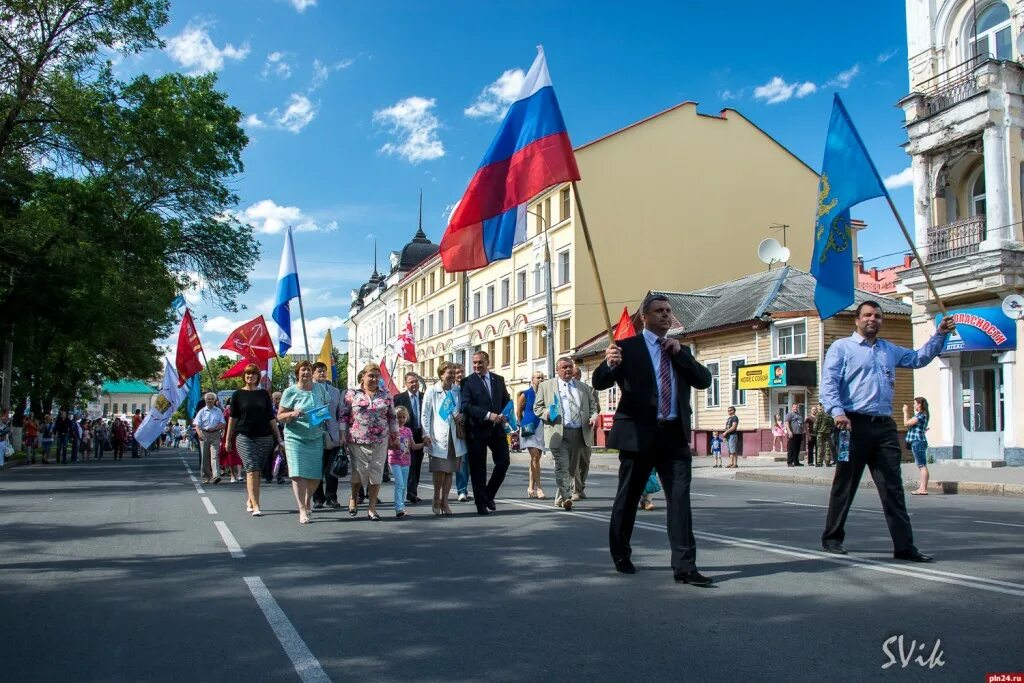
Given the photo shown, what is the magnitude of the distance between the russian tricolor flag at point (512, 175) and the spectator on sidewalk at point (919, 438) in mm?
8319

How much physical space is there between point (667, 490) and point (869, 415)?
1.91 m

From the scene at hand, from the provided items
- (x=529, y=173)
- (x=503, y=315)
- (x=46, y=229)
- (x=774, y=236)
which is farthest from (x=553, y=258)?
(x=529, y=173)

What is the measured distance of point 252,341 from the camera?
985 inches

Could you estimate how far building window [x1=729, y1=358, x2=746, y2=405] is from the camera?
33.5 metres

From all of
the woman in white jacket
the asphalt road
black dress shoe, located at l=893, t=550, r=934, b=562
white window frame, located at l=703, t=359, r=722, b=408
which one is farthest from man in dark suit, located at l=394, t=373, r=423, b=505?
white window frame, located at l=703, t=359, r=722, b=408

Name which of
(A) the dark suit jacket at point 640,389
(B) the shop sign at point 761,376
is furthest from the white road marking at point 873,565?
(B) the shop sign at point 761,376

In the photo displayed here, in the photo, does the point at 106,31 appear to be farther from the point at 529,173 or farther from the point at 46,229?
the point at 529,173

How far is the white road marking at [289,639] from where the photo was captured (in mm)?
4219

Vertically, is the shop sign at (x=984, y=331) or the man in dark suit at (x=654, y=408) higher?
the shop sign at (x=984, y=331)

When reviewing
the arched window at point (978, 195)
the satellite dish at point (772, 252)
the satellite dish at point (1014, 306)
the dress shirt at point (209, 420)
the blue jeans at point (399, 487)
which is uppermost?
the satellite dish at point (772, 252)

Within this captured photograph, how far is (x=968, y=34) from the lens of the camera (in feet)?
81.6

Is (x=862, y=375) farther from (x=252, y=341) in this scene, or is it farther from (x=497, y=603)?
(x=252, y=341)

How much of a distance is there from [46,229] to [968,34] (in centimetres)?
2443

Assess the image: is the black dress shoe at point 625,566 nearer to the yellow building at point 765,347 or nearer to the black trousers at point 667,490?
the black trousers at point 667,490
